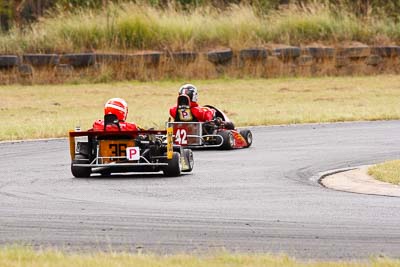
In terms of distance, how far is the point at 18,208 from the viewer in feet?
37.5

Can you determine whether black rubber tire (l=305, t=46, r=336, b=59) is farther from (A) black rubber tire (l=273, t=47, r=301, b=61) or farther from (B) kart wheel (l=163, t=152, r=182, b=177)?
(B) kart wheel (l=163, t=152, r=182, b=177)

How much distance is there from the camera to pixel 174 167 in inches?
575

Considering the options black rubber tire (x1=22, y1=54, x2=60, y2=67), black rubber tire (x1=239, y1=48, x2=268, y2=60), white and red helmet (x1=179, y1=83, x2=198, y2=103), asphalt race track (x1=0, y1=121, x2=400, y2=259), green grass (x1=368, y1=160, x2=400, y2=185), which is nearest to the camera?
asphalt race track (x1=0, y1=121, x2=400, y2=259)

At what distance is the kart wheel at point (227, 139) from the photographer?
18.8 m

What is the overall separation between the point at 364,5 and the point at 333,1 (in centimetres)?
105

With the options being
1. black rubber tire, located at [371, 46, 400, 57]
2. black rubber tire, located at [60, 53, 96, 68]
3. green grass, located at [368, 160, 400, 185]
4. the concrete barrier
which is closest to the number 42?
green grass, located at [368, 160, 400, 185]

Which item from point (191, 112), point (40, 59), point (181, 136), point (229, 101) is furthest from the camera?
point (40, 59)

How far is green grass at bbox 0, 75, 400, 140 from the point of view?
81.7 ft

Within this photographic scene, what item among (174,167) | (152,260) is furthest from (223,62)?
(152,260)

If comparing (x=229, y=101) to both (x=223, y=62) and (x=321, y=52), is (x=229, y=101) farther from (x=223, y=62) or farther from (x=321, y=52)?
(x=321, y=52)

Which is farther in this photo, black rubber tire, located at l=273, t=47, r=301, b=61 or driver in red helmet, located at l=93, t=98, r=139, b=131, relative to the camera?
black rubber tire, located at l=273, t=47, r=301, b=61

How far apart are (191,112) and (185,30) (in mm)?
15641

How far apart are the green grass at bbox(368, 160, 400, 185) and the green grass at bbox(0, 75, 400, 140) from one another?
8571mm

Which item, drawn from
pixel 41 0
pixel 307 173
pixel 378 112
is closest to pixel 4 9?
pixel 41 0
